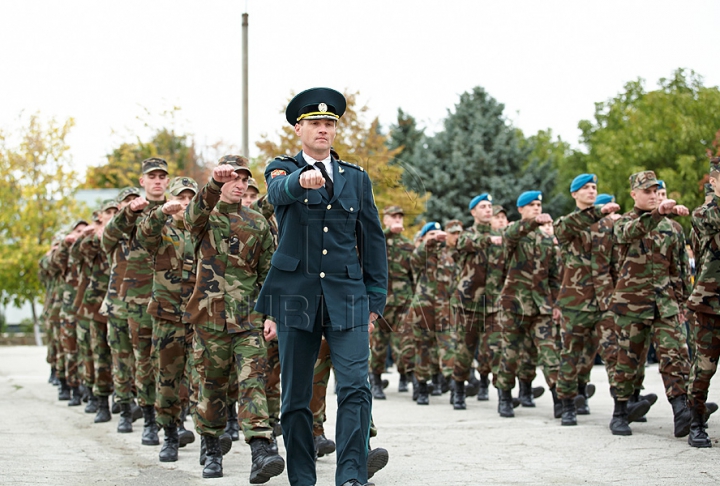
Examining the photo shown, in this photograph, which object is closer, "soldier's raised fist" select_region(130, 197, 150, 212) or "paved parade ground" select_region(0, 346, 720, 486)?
"paved parade ground" select_region(0, 346, 720, 486)

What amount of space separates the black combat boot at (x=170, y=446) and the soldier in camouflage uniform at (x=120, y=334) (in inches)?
67.3

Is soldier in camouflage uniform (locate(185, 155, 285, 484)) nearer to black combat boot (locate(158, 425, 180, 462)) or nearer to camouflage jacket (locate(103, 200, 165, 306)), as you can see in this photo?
black combat boot (locate(158, 425, 180, 462))

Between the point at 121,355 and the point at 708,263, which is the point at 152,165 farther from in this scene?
the point at 708,263

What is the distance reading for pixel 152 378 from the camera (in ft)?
28.2

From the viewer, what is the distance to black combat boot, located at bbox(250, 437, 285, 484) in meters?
6.08

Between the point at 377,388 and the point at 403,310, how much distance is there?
1.17 metres

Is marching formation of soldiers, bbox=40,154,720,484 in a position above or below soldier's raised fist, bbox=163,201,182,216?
below

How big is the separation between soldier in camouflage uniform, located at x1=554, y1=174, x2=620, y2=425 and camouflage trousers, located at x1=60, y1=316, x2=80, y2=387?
6.63 metres

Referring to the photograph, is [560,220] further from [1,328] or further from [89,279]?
[1,328]

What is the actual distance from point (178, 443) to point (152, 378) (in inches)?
35.2

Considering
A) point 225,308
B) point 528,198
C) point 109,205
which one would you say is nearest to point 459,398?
point 528,198

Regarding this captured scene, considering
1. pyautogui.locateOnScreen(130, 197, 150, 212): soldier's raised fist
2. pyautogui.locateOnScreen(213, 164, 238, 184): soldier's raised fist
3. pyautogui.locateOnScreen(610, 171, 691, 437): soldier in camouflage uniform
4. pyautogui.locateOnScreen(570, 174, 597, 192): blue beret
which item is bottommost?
pyautogui.locateOnScreen(610, 171, 691, 437): soldier in camouflage uniform

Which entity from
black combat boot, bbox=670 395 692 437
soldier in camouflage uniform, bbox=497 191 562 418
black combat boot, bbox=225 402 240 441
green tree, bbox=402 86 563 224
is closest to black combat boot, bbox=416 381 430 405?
soldier in camouflage uniform, bbox=497 191 562 418

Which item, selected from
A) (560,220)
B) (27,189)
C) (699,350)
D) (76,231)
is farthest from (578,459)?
(27,189)
